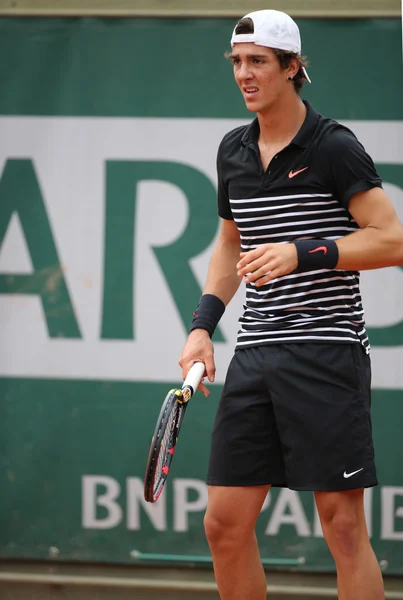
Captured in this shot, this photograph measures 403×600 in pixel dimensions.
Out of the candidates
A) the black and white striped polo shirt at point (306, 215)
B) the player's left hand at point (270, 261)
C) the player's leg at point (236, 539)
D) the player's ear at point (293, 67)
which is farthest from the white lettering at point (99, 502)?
the player's ear at point (293, 67)

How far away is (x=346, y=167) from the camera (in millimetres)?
2537

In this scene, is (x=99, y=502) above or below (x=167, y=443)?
below

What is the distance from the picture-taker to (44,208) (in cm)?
390

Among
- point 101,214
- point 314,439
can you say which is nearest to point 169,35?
point 101,214

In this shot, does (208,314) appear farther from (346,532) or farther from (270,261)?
(346,532)

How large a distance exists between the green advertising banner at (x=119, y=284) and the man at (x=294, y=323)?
1.06 m

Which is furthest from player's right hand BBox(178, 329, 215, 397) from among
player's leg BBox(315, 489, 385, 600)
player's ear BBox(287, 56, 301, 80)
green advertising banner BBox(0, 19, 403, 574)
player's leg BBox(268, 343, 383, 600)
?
green advertising banner BBox(0, 19, 403, 574)

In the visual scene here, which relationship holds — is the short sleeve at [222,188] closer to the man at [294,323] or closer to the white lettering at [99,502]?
the man at [294,323]

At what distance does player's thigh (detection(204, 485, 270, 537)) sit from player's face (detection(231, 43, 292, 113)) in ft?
3.53

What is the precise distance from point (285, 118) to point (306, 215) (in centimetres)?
29

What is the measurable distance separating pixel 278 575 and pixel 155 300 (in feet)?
4.01

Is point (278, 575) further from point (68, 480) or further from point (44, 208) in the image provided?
point (44, 208)

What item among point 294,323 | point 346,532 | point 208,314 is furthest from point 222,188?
point 346,532

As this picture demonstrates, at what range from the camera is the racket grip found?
2.70 metres
